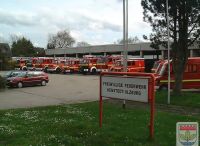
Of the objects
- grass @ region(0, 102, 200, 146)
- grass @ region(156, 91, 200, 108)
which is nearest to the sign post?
grass @ region(0, 102, 200, 146)

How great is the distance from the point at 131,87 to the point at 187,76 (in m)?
21.0

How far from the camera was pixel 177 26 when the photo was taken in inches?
898

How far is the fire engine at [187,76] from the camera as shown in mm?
29766

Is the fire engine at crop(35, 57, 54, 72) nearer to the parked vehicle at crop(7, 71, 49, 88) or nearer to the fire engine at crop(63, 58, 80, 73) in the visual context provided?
the fire engine at crop(63, 58, 80, 73)

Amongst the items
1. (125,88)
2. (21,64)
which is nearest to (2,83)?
(125,88)

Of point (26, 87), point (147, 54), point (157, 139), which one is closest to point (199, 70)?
point (26, 87)

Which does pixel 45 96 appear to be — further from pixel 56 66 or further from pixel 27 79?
pixel 56 66

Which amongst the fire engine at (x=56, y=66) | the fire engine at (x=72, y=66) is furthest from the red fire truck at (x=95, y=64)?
the fire engine at (x=56, y=66)

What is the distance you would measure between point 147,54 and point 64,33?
2355 inches

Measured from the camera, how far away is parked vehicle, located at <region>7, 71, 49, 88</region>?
4175 cm

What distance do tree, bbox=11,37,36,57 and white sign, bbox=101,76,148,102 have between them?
113 metres

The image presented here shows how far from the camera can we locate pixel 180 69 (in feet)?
75.8

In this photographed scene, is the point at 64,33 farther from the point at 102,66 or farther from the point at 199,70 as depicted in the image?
the point at 199,70

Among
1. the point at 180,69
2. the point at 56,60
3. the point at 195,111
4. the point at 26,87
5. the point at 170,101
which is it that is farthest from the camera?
the point at 56,60
